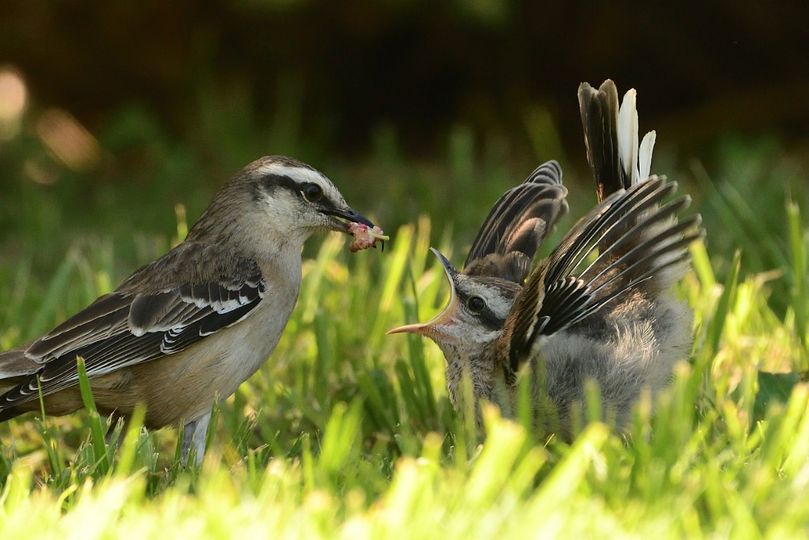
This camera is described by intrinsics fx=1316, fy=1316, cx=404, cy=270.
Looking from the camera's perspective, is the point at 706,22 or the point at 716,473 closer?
the point at 716,473

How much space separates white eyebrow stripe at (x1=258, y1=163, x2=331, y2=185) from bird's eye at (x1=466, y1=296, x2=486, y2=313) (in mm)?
921

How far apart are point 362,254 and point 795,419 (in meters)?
3.55

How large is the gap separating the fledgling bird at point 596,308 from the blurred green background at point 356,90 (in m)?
3.98

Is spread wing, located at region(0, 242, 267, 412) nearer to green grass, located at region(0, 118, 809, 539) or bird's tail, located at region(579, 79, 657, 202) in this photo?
green grass, located at region(0, 118, 809, 539)

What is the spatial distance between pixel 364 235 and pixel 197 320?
2.28 feet

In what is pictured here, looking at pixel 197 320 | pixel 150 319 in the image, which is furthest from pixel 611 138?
pixel 150 319

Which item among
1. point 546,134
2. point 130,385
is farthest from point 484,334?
point 546,134

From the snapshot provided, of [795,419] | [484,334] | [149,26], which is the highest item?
[149,26]

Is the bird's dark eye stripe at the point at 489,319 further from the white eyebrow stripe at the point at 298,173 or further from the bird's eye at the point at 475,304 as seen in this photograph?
the white eyebrow stripe at the point at 298,173

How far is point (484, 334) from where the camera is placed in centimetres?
421

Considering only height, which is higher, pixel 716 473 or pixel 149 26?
pixel 149 26

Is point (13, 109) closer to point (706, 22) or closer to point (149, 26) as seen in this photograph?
point (149, 26)

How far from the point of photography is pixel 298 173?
4887 millimetres

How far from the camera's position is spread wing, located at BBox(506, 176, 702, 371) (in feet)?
12.7
